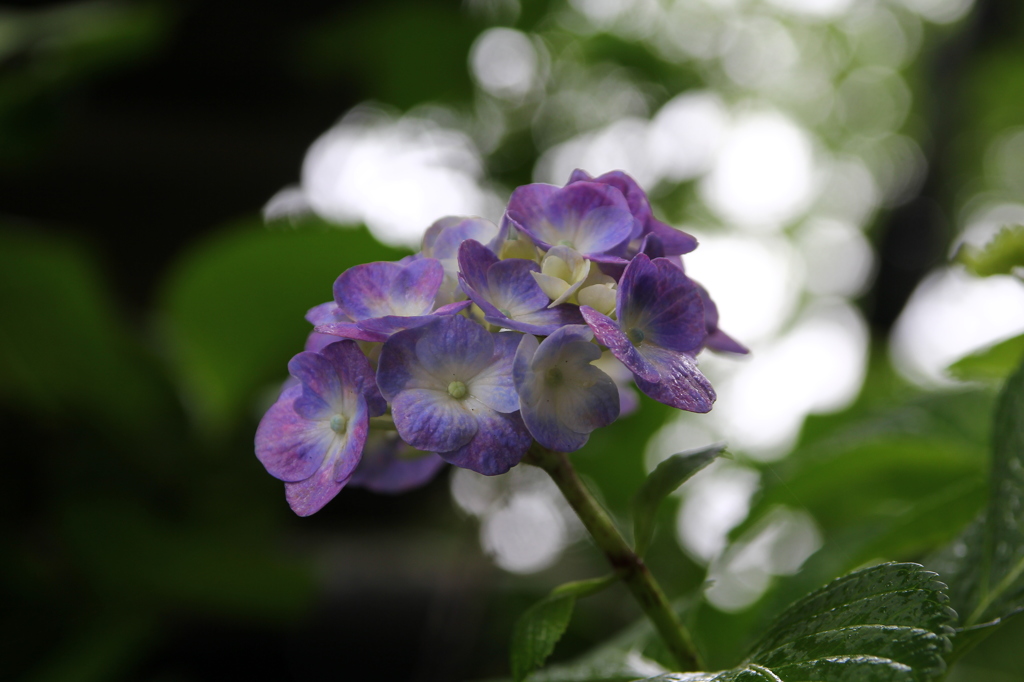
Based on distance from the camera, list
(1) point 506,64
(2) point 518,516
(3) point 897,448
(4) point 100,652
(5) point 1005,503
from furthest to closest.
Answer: (1) point 506,64, (2) point 518,516, (4) point 100,652, (3) point 897,448, (5) point 1005,503

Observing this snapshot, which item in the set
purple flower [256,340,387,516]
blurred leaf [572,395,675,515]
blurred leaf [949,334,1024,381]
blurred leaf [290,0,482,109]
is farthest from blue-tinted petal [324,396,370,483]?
blurred leaf [290,0,482,109]

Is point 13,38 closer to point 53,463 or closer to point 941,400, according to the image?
point 53,463

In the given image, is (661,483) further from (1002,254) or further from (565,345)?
(1002,254)

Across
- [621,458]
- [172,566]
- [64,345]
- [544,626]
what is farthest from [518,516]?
[544,626]

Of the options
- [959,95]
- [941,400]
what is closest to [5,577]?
[941,400]

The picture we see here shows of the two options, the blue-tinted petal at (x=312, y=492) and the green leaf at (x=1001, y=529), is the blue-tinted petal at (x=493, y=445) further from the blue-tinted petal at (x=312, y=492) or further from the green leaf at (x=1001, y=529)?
the green leaf at (x=1001, y=529)

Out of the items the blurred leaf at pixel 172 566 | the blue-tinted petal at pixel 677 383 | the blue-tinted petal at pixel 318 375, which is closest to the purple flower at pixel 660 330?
the blue-tinted petal at pixel 677 383
